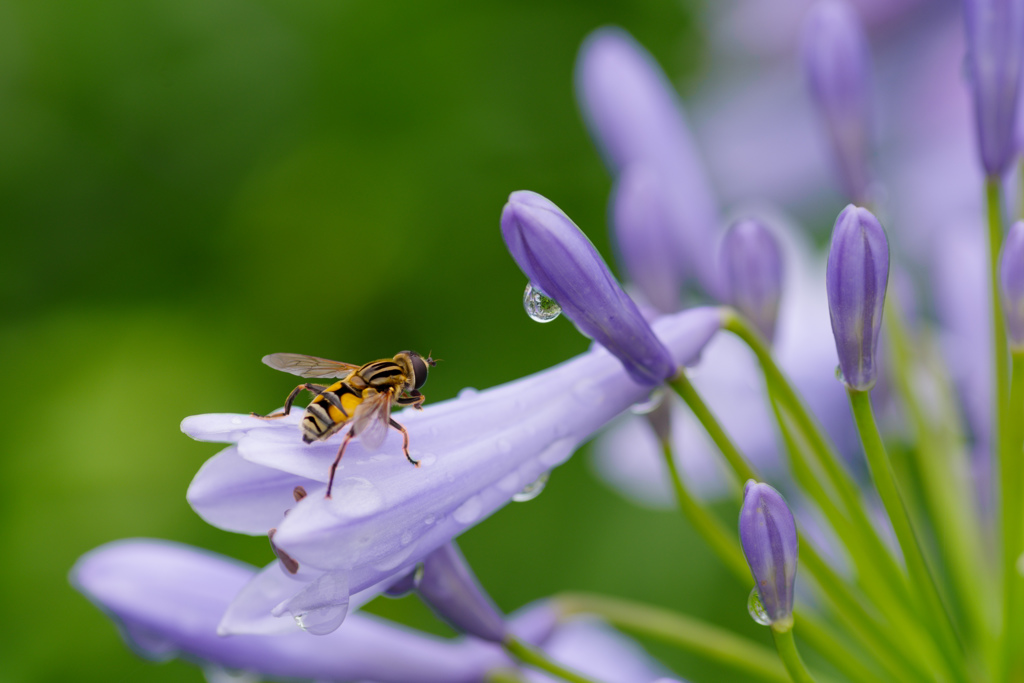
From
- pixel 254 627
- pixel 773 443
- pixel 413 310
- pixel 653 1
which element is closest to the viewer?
pixel 254 627

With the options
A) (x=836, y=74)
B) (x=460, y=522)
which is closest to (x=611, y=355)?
(x=460, y=522)

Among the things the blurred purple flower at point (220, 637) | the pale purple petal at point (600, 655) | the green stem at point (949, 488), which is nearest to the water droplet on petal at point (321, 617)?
the blurred purple flower at point (220, 637)

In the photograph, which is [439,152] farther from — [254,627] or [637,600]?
[254,627]

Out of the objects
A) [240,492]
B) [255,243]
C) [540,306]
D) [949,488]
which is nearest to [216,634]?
[240,492]

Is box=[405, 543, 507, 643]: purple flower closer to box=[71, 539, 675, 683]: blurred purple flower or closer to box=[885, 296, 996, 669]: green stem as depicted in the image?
box=[71, 539, 675, 683]: blurred purple flower

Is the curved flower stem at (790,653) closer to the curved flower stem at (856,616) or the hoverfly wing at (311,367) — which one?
the curved flower stem at (856,616)

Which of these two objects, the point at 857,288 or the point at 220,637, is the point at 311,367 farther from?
the point at 857,288

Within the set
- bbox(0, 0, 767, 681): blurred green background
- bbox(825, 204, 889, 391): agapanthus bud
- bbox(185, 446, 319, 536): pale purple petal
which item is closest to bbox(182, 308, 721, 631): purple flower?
bbox(185, 446, 319, 536): pale purple petal
